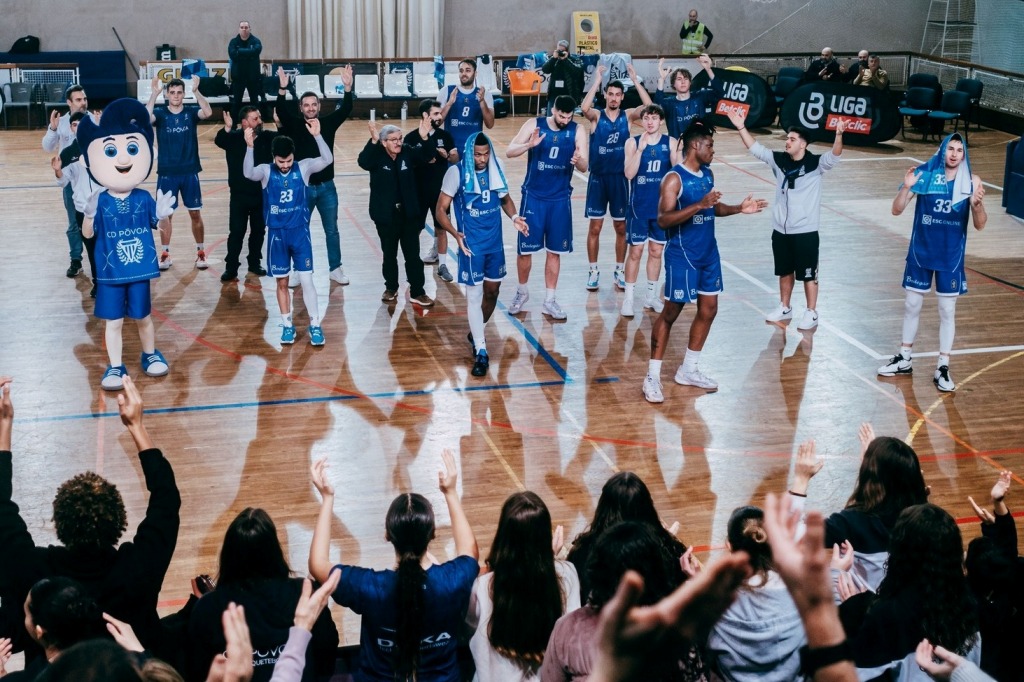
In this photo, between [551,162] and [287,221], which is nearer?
[287,221]

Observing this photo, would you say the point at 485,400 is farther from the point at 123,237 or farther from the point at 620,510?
the point at 620,510

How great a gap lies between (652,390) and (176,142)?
5.68 meters

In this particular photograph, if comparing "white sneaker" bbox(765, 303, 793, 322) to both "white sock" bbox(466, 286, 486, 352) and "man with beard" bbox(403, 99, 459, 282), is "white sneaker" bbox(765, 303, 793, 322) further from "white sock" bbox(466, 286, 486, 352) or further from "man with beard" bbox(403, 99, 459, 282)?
"man with beard" bbox(403, 99, 459, 282)

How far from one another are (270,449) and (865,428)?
4.13m

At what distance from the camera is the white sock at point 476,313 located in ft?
30.2

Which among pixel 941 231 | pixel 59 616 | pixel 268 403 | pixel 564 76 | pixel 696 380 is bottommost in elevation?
pixel 268 403

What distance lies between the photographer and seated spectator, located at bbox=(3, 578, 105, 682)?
3.40m

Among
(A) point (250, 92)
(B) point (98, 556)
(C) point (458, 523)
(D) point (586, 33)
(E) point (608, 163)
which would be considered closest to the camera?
(B) point (98, 556)

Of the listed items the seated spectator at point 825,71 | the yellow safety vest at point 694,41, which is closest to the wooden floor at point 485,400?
the seated spectator at point 825,71

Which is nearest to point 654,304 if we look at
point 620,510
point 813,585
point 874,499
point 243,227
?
point 243,227

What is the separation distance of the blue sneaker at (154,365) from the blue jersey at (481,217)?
8.64 ft

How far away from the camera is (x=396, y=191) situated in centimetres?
1055

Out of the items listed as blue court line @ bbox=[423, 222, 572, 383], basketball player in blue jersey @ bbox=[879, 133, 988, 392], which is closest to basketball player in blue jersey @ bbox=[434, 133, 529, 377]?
blue court line @ bbox=[423, 222, 572, 383]

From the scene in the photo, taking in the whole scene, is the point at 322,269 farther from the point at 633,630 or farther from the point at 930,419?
the point at 633,630
